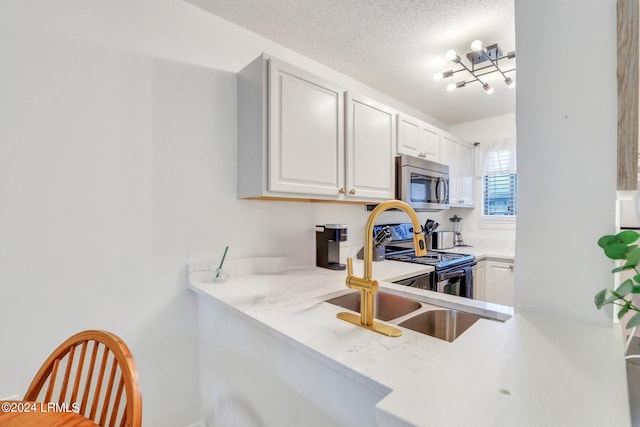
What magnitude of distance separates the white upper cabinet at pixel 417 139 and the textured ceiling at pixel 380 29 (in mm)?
384

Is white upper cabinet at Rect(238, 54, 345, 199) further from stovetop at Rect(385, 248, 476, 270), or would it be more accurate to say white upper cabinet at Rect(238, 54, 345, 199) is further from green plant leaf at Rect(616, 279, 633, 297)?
green plant leaf at Rect(616, 279, 633, 297)

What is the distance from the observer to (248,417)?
Answer: 4.00 feet

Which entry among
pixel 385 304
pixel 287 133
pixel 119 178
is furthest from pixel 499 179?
pixel 119 178

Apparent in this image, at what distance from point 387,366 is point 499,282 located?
2886 mm

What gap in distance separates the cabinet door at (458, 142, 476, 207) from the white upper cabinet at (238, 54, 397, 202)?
1.76 m

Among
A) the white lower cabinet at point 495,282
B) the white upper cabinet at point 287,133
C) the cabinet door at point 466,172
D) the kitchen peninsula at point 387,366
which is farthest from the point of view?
the cabinet door at point 466,172

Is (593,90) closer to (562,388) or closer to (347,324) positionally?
(562,388)

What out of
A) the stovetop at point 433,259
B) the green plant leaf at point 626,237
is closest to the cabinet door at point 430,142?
the stovetop at point 433,259

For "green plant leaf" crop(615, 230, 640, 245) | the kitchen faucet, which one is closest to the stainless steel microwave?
the kitchen faucet

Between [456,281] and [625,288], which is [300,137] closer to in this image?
[625,288]

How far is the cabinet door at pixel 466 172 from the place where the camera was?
3498mm

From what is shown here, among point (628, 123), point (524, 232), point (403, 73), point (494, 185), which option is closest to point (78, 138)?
point (524, 232)

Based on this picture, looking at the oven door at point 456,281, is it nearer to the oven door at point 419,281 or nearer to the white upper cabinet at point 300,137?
the oven door at point 419,281

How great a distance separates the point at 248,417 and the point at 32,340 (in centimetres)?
98
